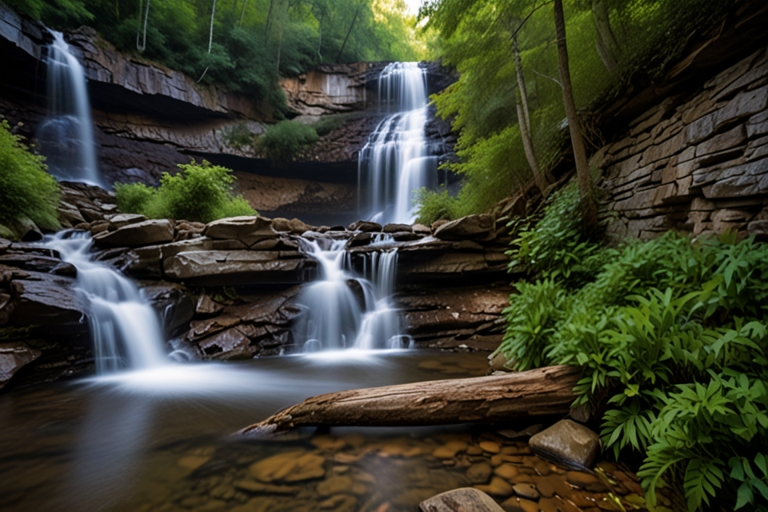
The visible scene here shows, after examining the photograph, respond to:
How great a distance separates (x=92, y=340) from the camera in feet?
14.1

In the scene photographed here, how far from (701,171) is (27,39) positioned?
1641 centimetres

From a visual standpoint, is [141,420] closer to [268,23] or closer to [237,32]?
[237,32]

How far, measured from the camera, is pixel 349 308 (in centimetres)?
598

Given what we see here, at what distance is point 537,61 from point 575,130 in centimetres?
295

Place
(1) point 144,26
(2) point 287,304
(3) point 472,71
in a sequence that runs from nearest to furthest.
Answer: (2) point 287,304
(3) point 472,71
(1) point 144,26

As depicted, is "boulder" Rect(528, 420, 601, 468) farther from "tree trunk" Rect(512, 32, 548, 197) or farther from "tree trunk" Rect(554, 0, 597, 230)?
"tree trunk" Rect(512, 32, 548, 197)

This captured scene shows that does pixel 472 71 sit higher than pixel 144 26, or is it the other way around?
pixel 144 26

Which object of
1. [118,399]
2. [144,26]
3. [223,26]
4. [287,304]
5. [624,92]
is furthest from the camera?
[223,26]

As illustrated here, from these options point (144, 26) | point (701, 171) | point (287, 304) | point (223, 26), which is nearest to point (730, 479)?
point (701, 171)

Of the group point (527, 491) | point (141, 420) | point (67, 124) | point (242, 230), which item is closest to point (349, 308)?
point (242, 230)

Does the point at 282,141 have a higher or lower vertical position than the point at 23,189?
higher

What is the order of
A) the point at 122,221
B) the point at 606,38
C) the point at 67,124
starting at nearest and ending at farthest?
1. the point at 606,38
2. the point at 122,221
3. the point at 67,124

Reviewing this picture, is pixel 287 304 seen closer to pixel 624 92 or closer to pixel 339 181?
pixel 624 92

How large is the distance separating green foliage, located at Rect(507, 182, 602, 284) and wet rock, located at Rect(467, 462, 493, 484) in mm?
2477
